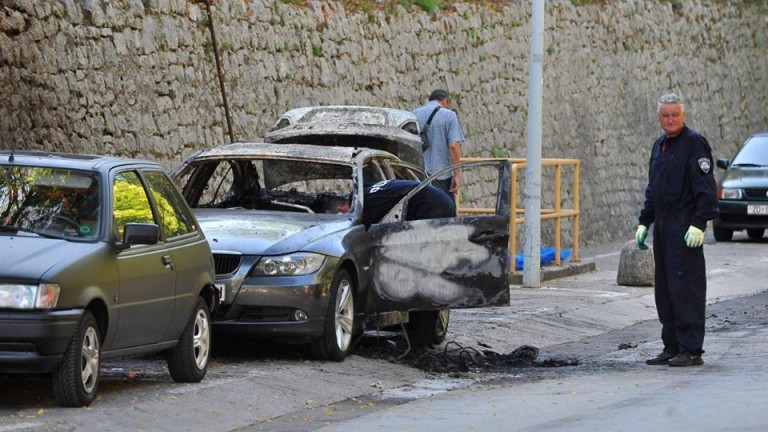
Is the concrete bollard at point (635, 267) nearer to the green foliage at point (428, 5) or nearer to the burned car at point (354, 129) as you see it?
the burned car at point (354, 129)

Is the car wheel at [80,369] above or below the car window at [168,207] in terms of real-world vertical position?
below

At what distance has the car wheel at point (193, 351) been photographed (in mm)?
10859

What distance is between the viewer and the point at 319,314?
11992 millimetres

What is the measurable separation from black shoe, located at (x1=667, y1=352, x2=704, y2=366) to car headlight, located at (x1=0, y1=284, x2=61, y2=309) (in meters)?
5.13

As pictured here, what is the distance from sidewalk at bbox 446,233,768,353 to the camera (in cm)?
1509

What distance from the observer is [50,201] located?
1024 centimetres

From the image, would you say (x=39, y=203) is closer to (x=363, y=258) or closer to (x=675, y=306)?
(x=363, y=258)

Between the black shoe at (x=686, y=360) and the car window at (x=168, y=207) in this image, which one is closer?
the car window at (x=168, y=207)

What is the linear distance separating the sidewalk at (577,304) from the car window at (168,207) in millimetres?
3636

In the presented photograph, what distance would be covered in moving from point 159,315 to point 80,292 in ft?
3.52

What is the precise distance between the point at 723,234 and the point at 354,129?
12.1 metres

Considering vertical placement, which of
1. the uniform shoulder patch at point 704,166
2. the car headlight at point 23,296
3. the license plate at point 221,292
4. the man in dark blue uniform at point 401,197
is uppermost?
the uniform shoulder patch at point 704,166

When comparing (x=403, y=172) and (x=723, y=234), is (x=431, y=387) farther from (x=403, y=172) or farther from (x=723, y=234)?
(x=723, y=234)

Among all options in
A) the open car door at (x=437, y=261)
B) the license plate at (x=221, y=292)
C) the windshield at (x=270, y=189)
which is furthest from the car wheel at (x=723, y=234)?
the license plate at (x=221, y=292)
